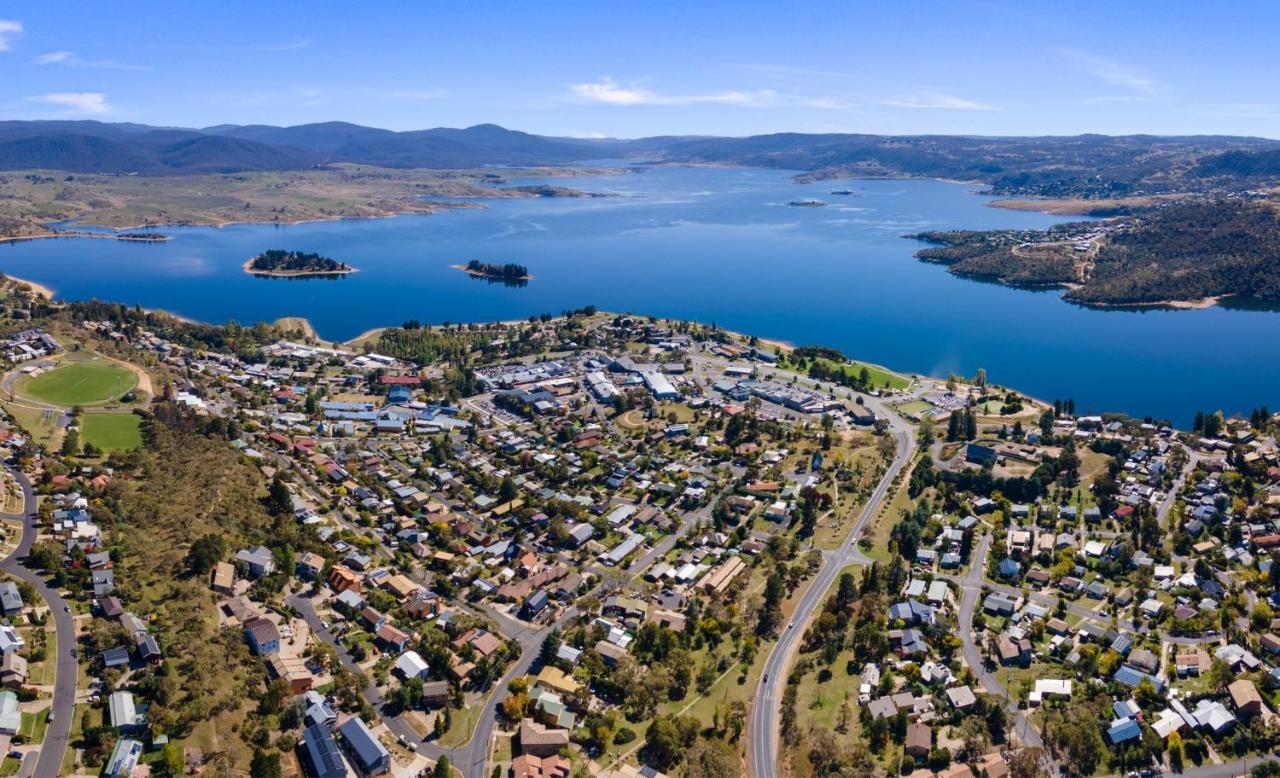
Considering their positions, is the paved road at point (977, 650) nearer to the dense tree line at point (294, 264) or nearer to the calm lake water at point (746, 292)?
the calm lake water at point (746, 292)

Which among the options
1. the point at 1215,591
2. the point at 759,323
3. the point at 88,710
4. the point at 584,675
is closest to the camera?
the point at 88,710

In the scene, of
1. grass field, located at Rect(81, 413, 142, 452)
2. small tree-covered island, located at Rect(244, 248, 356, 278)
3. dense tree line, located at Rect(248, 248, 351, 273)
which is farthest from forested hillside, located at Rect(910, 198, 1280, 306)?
grass field, located at Rect(81, 413, 142, 452)

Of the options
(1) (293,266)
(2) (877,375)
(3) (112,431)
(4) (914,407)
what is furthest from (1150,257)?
(3) (112,431)

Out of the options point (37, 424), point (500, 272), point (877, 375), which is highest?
point (500, 272)

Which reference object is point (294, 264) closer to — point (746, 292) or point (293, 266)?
point (293, 266)

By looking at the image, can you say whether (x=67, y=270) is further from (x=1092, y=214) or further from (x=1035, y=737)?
(x=1092, y=214)

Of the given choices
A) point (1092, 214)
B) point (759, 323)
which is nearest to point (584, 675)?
point (759, 323)

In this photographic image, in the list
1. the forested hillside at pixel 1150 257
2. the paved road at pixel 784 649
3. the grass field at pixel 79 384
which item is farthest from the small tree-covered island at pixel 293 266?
the paved road at pixel 784 649
